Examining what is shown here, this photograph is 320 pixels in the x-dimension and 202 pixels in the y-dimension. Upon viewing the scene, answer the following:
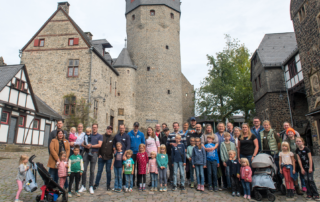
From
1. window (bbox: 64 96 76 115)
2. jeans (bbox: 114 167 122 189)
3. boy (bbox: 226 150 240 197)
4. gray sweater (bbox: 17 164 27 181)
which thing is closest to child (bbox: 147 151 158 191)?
jeans (bbox: 114 167 122 189)

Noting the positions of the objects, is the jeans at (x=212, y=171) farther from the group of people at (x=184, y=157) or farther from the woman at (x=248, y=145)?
the woman at (x=248, y=145)

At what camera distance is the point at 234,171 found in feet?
19.0

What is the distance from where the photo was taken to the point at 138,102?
2831 cm

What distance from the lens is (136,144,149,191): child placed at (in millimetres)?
6114

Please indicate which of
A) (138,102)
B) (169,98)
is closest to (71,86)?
(138,102)

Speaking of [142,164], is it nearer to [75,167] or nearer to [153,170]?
[153,170]

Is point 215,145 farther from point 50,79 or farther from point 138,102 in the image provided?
point 138,102

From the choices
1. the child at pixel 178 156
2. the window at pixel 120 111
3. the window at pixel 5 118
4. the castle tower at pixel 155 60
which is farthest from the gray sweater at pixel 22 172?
the castle tower at pixel 155 60

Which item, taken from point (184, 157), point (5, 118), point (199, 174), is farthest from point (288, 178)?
point (5, 118)

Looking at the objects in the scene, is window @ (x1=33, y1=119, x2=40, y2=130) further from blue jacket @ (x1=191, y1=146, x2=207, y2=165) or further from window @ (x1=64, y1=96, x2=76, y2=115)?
blue jacket @ (x1=191, y1=146, x2=207, y2=165)

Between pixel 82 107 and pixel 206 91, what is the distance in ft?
45.4

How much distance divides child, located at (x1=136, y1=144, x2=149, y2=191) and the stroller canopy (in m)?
2.63

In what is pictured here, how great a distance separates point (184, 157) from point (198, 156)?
15.9 inches

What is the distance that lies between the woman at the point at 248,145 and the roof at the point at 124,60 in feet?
75.6
